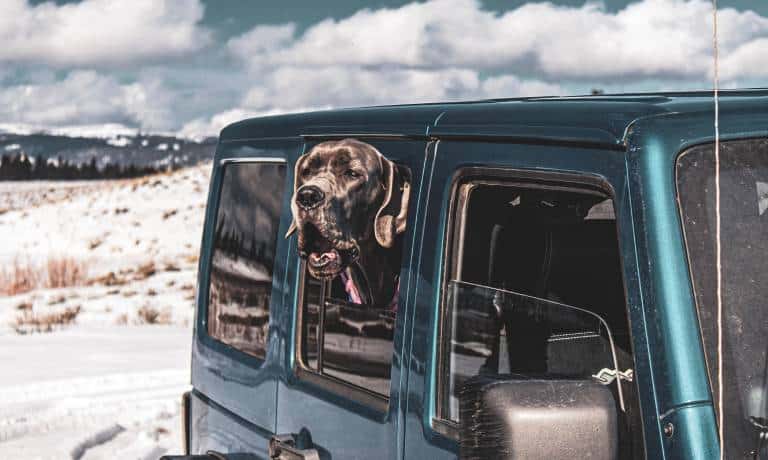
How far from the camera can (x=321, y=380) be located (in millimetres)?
3213

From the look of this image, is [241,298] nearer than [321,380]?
No

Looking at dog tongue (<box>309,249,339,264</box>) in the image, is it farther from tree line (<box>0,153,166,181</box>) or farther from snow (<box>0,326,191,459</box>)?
tree line (<box>0,153,166,181</box>)

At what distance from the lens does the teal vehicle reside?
191 cm

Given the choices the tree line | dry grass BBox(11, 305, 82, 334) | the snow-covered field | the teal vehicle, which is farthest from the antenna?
the tree line

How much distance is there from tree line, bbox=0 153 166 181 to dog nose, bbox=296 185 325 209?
115m

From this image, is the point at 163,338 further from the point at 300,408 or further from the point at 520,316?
the point at 520,316

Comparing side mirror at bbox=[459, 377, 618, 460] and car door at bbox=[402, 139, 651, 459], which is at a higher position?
car door at bbox=[402, 139, 651, 459]

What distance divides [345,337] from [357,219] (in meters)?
0.40

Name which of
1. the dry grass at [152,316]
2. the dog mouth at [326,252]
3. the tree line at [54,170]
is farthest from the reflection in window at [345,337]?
the tree line at [54,170]

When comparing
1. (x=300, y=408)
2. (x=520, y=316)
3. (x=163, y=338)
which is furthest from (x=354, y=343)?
(x=163, y=338)

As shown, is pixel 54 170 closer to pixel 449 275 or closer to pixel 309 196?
pixel 309 196

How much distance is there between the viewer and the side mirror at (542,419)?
6.00 feet

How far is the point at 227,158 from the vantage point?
4.19 metres

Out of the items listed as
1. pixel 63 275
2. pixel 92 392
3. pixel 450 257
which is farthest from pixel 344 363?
pixel 63 275
